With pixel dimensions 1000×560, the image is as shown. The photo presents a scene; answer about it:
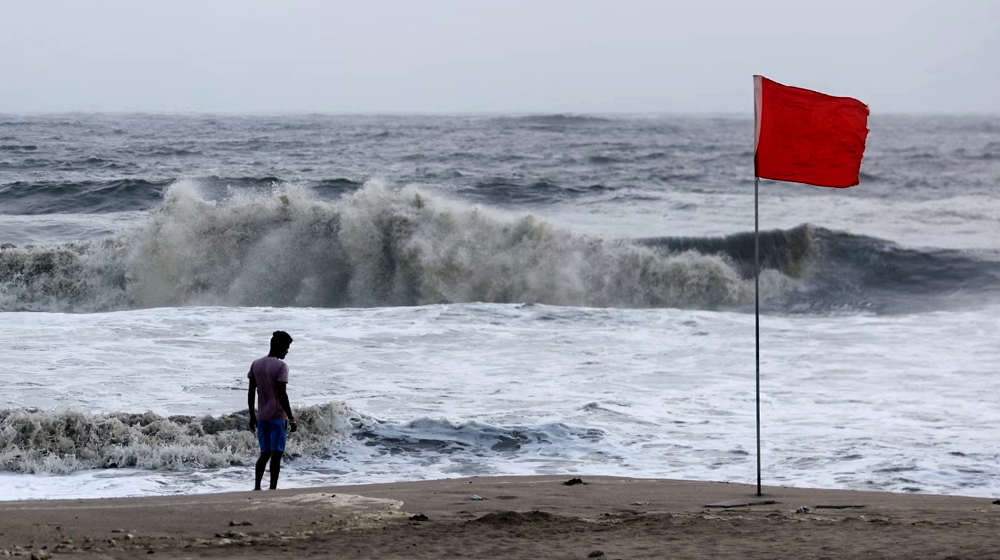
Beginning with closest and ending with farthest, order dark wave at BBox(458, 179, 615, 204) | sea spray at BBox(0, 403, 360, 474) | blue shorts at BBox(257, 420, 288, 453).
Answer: blue shorts at BBox(257, 420, 288, 453)
sea spray at BBox(0, 403, 360, 474)
dark wave at BBox(458, 179, 615, 204)

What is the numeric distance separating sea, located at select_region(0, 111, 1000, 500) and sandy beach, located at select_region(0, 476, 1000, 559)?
4.53ft

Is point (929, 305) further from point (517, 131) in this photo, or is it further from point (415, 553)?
point (517, 131)

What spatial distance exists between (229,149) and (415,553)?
37.7 meters

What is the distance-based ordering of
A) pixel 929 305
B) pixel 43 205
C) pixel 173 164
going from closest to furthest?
pixel 929 305
pixel 43 205
pixel 173 164

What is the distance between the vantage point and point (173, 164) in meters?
35.7

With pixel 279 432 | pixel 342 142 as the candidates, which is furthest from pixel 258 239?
pixel 342 142

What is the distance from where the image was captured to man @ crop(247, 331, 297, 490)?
730 centimetres

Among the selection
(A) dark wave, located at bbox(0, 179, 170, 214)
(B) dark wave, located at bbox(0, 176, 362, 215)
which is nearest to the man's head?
(B) dark wave, located at bbox(0, 176, 362, 215)

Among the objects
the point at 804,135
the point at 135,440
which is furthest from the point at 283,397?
the point at 804,135

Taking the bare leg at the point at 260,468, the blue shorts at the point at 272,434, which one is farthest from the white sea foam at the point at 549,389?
the blue shorts at the point at 272,434

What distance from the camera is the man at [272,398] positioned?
287 inches

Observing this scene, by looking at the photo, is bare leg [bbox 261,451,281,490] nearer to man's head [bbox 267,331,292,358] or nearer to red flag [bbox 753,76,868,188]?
man's head [bbox 267,331,292,358]

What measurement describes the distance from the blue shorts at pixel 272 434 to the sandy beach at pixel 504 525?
1.34 feet

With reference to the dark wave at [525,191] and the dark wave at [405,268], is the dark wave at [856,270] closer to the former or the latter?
the dark wave at [405,268]
